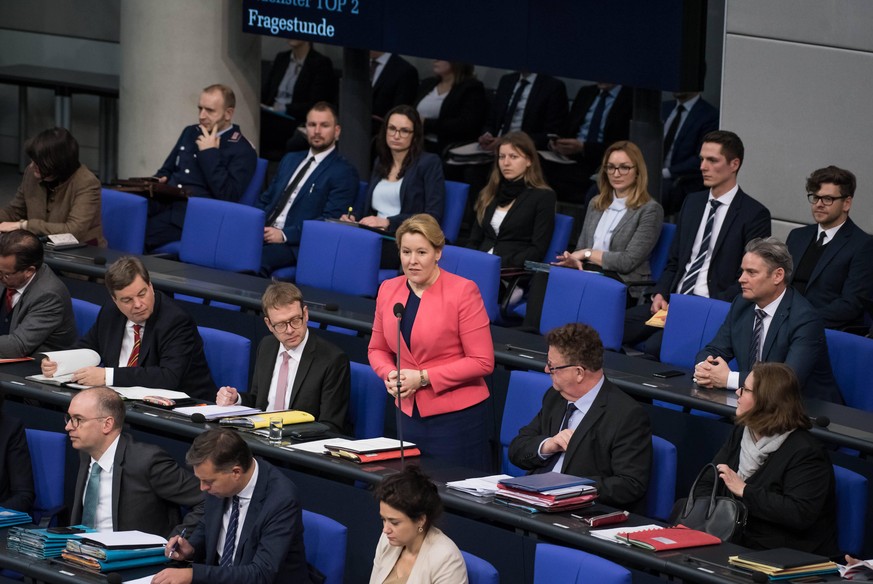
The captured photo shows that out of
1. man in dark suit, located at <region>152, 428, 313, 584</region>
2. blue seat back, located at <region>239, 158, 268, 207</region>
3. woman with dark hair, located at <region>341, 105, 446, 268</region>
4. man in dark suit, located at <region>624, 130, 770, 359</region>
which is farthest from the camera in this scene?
blue seat back, located at <region>239, 158, 268, 207</region>

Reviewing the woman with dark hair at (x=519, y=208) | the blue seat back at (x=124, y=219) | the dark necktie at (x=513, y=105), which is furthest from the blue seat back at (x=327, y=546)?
the dark necktie at (x=513, y=105)

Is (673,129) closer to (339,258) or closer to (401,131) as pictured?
(401,131)

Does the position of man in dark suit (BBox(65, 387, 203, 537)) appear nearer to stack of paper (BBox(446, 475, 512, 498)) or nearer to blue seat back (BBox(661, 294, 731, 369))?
stack of paper (BBox(446, 475, 512, 498))

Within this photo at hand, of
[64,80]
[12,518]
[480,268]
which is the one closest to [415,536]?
[12,518]

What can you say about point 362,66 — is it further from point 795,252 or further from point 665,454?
point 665,454

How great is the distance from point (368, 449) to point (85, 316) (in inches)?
82.9

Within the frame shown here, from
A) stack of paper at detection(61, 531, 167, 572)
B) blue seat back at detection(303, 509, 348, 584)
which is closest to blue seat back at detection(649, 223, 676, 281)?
blue seat back at detection(303, 509, 348, 584)

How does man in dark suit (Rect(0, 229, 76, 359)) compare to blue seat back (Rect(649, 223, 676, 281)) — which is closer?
man in dark suit (Rect(0, 229, 76, 359))

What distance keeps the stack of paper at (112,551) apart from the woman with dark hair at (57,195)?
3.11 metres

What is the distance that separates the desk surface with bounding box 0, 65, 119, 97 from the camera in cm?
1086

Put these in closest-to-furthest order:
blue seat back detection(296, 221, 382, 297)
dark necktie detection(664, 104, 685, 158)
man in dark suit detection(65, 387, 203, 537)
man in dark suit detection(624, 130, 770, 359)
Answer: man in dark suit detection(65, 387, 203, 537) → man in dark suit detection(624, 130, 770, 359) → blue seat back detection(296, 221, 382, 297) → dark necktie detection(664, 104, 685, 158)

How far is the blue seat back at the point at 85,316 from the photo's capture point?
21.1 ft

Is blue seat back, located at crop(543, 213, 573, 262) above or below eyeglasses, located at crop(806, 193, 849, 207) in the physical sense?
below

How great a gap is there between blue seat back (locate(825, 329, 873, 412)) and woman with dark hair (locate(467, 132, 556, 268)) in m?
1.92
